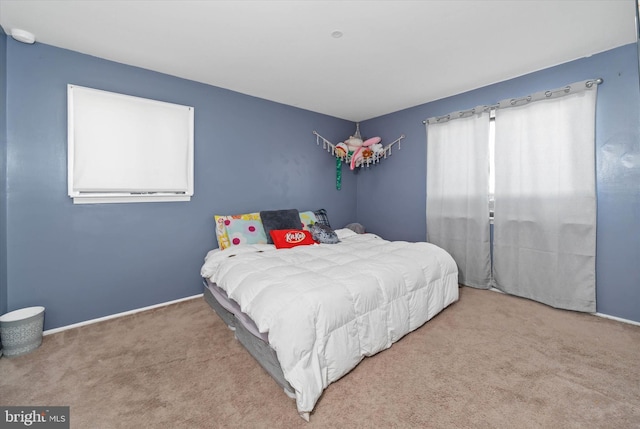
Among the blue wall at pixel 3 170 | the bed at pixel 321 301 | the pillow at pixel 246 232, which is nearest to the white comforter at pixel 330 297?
the bed at pixel 321 301

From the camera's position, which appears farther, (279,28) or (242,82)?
(242,82)

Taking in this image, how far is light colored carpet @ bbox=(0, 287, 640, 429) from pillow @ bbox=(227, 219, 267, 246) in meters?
0.99

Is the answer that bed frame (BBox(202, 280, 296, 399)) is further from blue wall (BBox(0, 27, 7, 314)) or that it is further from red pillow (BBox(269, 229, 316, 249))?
blue wall (BBox(0, 27, 7, 314))

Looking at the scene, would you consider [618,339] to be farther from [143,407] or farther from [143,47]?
[143,47]

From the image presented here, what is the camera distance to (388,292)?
Result: 6.45ft

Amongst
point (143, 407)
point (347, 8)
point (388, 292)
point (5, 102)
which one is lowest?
point (143, 407)

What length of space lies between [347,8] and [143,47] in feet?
5.96

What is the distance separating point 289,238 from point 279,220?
0.39 meters

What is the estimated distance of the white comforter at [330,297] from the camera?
147 cm

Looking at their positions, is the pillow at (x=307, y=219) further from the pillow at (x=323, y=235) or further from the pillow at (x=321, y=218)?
the pillow at (x=323, y=235)

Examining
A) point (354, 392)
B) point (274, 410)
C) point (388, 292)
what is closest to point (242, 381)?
point (274, 410)

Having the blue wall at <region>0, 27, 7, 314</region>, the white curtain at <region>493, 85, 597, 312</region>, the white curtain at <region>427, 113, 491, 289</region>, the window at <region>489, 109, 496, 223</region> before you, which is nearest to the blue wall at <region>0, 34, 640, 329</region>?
the blue wall at <region>0, 27, 7, 314</region>

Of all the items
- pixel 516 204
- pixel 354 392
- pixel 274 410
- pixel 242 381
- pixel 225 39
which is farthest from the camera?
pixel 516 204

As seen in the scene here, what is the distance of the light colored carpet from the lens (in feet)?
4.56
